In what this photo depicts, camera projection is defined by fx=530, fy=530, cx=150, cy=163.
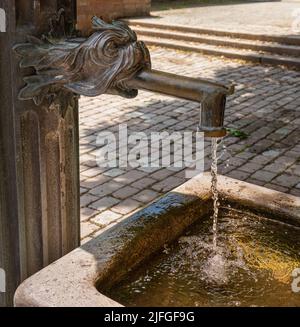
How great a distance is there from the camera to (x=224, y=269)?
2.54 m

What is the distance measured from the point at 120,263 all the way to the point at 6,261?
0.50 m

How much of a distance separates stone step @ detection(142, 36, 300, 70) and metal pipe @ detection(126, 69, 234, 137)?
8.61 metres

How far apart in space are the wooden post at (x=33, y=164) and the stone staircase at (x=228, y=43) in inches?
333

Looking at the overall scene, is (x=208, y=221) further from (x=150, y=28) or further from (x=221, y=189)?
(x=150, y=28)

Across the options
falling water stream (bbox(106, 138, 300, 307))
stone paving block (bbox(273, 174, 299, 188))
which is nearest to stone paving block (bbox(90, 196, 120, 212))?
stone paving block (bbox(273, 174, 299, 188))

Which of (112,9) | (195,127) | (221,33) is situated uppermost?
(112,9)

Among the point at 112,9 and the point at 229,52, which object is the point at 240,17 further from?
the point at 229,52

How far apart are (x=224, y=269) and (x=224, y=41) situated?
949 cm

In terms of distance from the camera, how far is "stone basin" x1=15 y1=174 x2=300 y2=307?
1934 mm

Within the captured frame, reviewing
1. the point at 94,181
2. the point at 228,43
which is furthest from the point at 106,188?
the point at 228,43

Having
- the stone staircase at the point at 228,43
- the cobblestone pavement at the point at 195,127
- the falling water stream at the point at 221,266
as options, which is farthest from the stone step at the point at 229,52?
the falling water stream at the point at 221,266

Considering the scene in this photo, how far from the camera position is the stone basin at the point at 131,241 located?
1.93 metres

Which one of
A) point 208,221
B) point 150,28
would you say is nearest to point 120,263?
point 208,221

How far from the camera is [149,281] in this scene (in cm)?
236
